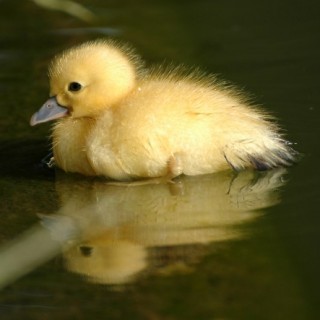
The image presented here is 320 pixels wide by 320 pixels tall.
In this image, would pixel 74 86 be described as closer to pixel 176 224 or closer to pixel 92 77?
pixel 92 77

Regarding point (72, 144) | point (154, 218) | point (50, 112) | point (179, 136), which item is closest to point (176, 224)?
point (154, 218)

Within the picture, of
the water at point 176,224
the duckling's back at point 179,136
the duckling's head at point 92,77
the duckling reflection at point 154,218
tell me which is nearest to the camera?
the water at point 176,224

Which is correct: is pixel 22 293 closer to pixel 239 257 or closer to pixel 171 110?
pixel 239 257

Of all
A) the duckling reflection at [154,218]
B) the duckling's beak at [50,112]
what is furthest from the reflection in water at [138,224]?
the duckling's beak at [50,112]

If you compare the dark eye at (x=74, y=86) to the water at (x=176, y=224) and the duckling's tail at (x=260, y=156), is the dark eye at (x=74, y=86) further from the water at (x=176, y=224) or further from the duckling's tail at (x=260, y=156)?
the duckling's tail at (x=260, y=156)

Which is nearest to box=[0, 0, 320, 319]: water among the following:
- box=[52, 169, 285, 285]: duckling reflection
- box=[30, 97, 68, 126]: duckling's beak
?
box=[52, 169, 285, 285]: duckling reflection

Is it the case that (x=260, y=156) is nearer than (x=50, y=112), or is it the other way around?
(x=260, y=156)

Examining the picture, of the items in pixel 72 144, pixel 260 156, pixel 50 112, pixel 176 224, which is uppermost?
pixel 50 112

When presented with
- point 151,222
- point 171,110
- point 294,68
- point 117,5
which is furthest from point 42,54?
point 151,222
